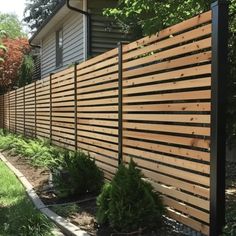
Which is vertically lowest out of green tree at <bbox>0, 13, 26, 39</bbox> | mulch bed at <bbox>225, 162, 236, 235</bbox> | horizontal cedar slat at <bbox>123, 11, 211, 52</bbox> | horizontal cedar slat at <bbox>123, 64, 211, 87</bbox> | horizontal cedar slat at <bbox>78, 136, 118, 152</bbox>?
mulch bed at <bbox>225, 162, 236, 235</bbox>

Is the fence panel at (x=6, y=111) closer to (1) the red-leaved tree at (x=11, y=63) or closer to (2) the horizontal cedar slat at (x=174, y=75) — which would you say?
(1) the red-leaved tree at (x=11, y=63)

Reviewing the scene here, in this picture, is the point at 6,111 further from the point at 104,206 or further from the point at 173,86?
the point at 173,86

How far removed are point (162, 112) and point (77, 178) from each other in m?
2.38

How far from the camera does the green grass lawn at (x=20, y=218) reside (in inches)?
237

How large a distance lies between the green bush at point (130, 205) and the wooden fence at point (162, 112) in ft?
0.87

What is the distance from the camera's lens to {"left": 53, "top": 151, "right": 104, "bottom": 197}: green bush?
8.00 m

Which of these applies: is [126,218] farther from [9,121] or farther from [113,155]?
[9,121]

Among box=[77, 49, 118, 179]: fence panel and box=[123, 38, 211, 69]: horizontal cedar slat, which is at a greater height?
box=[123, 38, 211, 69]: horizontal cedar slat

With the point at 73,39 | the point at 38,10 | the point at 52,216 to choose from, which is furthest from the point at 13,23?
the point at 52,216

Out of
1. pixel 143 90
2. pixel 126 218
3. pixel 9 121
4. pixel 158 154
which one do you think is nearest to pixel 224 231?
pixel 126 218

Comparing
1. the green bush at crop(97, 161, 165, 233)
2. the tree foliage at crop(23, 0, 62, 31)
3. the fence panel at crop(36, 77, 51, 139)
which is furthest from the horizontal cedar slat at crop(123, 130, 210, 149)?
the tree foliage at crop(23, 0, 62, 31)

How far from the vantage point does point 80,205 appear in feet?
24.6

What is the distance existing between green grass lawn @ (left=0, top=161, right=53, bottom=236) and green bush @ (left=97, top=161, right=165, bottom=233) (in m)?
0.72

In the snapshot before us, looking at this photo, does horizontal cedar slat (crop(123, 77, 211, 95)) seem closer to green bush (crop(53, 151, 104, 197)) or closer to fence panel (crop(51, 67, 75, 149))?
green bush (crop(53, 151, 104, 197))
